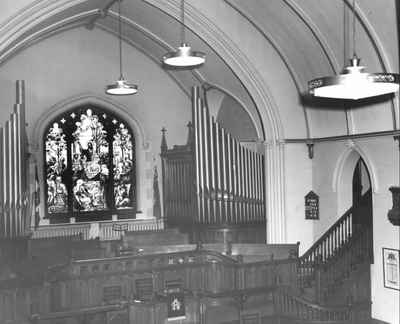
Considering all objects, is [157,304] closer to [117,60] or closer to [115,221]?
[115,221]

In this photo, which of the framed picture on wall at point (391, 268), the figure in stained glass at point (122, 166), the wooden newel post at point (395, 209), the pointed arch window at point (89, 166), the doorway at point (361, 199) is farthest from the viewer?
the figure in stained glass at point (122, 166)

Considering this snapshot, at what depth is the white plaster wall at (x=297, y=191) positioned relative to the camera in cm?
1330

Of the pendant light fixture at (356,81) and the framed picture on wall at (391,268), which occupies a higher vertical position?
the pendant light fixture at (356,81)

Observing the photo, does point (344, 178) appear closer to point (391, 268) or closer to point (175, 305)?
point (391, 268)

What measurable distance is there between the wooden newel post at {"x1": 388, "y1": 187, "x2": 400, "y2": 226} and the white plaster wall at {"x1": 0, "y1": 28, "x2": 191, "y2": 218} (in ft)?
27.1

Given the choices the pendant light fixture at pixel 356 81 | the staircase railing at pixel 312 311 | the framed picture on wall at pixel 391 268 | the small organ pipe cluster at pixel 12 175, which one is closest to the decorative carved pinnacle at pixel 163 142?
the small organ pipe cluster at pixel 12 175

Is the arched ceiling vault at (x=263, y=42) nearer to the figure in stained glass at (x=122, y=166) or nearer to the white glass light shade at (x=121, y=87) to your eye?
the white glass light shade at (x=121, y=87)

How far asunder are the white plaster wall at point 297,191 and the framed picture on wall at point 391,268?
224 cm

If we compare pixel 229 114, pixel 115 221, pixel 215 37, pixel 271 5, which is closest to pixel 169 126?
pixel 229 114

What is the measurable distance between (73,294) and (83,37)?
8.58 m

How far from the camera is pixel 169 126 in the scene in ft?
58.6

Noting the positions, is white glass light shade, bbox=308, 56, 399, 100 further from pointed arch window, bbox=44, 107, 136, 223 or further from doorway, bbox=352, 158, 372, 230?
pointed arch window, bbox=44, 107, 136, 223

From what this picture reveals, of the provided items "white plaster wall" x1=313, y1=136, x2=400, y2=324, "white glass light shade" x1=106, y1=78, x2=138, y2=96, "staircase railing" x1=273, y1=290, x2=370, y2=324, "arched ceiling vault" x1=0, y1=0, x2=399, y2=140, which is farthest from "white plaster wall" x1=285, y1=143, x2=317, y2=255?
"white glass light shade" x1=106, y1=78, x2=138, y2=96

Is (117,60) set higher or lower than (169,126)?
higher
